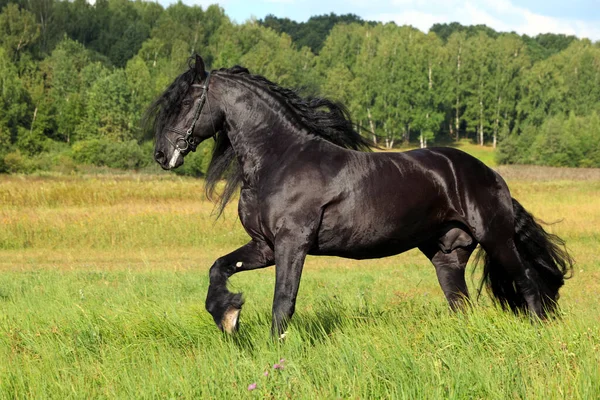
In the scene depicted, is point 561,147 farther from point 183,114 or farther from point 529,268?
point 183,114

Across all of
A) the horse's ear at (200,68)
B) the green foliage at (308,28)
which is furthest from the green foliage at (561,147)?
the green foliage at (308,28)

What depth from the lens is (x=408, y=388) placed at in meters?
4.43

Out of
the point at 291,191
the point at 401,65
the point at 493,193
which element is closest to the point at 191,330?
the point at 291,191

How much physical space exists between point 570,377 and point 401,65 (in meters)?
93.6

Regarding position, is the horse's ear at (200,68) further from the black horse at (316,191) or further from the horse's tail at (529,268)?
the horse's tail at (529,268)

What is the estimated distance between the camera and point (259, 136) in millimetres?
6133

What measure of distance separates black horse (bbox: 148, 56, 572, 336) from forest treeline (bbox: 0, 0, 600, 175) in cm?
5795

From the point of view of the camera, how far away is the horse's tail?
694cm

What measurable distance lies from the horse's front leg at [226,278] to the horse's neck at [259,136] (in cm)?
57

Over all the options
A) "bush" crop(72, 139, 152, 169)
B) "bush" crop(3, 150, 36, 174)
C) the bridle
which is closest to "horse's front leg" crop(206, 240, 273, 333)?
the bridle

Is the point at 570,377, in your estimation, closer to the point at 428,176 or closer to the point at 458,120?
the point at 428,176

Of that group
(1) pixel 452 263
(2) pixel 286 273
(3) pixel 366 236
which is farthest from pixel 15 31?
(2) pixel 286 273

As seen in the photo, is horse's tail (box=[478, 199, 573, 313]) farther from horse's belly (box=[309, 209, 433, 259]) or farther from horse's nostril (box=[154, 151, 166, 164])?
horse's nostril (box=[154, 151, 166, 164])

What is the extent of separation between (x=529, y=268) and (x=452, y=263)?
696mm
